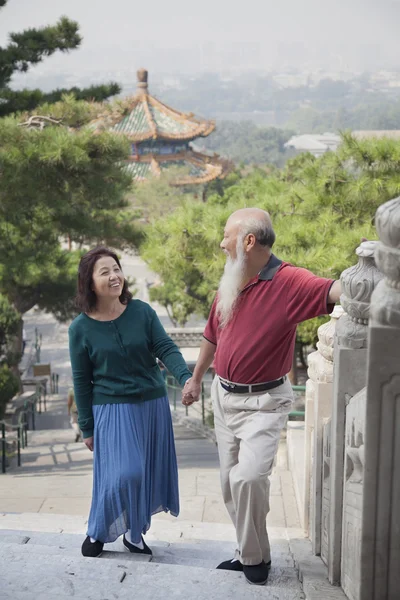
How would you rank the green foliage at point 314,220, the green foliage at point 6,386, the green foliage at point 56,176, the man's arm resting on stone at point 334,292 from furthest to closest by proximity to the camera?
the green foliage at point 6,386, the green foliage at point 314,220, the green foliage at point 56,176, the man's arm resting on stone at point 334,292

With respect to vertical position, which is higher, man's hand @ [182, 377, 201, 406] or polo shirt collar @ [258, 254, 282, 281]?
polo shirt collar @ [258, 254, 282, 281]

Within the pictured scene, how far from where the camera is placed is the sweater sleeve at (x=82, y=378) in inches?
118

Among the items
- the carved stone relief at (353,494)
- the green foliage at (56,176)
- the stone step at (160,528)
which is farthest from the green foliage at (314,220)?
the carved stone relief at (353,494)

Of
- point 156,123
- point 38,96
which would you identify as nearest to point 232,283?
point 38,96

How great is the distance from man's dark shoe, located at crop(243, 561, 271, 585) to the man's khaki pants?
18mm

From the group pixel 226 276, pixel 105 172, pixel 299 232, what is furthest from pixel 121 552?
pixel 299 232

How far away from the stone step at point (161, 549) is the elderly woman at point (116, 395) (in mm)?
103

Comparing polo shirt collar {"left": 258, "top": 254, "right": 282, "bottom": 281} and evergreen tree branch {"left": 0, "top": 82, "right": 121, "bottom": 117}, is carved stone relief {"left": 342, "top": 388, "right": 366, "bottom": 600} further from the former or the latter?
evergreen tree branch {"left": 0, "top": 82, "right": 121, "bottom": 117}

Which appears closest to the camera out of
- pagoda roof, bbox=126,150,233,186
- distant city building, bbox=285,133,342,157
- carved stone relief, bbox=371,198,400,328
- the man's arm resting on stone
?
carved stone relief, bbox=371,198,400,328

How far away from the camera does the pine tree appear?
30.7 ft

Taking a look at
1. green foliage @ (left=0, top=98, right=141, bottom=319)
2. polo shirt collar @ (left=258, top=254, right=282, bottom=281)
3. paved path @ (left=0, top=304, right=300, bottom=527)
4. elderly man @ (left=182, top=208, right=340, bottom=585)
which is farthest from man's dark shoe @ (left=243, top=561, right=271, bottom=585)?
green foliage @ (left=0, top=98, right=141, bottom=319)

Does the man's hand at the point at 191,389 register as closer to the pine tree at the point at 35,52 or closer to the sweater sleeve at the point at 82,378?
the sweater sleeve at the point at 82,378

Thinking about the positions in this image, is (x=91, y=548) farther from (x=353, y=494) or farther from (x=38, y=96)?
(x=38, y=96)

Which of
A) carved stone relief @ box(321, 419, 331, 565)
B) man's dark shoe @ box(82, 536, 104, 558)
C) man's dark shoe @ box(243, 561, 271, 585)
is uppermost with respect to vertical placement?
carved stone relief @ box(321, 419, 331, 565)
